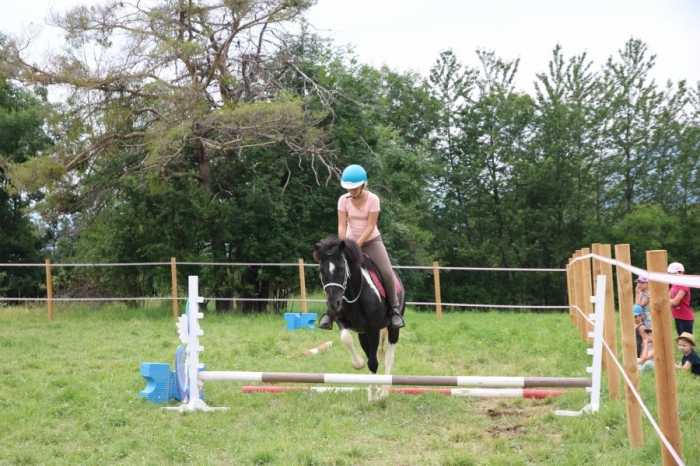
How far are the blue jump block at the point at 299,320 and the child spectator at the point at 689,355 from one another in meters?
8.15

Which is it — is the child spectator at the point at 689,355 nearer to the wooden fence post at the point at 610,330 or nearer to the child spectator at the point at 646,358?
the child spectator at the point at 646,358

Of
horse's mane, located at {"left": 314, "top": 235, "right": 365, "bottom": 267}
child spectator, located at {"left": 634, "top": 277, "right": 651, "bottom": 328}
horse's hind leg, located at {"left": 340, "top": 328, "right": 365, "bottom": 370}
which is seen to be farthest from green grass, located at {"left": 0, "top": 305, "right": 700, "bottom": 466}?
horse's mane, located at {"left": 314, "top": 235, "right": 365, "bottom": 267}

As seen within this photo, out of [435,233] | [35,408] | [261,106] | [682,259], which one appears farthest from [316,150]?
[682,259]

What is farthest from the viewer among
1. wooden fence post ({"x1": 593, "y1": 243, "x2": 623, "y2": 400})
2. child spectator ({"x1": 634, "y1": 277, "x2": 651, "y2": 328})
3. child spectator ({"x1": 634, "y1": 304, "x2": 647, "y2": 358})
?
child spectator ({"x1": 634, "y1": 277, "x2": 651, "y2": 328})

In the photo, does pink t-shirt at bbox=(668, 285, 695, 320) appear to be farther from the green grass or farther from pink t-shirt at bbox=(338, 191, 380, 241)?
pink t-shirt at bbox=(338, 191, 380, 241)

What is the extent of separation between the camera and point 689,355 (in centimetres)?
771

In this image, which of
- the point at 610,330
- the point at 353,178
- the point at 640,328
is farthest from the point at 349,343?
the point at 640,328

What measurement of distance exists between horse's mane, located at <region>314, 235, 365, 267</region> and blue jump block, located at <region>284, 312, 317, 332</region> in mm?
7813

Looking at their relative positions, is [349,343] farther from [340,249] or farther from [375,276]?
[340,249]

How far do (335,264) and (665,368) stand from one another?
3.59 metres

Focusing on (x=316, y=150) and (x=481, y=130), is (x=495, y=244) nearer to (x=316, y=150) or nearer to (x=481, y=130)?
(x=481, y=130)

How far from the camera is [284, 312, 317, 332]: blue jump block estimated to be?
570 inches

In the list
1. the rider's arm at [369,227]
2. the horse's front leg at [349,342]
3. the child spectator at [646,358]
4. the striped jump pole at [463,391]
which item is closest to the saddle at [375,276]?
the rider's arm at [369,227]

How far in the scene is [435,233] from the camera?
37031mm
